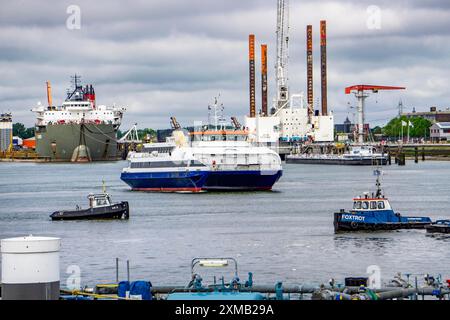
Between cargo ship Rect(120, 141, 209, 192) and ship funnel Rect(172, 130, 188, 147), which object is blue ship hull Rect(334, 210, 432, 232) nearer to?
cargo ship Rect(120, 141, 209, 192)

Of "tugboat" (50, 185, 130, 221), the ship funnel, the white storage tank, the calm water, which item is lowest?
the calm water

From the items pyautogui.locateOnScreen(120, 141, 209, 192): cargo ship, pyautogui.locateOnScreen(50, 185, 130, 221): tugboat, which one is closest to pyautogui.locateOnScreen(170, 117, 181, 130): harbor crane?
pyautogui.locateOnScreen(120, 141, 209, 192): cargo ship

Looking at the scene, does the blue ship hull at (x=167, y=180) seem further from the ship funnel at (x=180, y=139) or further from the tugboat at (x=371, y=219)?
the tugboat at (x=371, y=219)

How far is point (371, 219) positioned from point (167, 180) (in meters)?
44.3

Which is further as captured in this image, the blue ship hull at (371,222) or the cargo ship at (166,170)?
the cargo ship at (166,170)

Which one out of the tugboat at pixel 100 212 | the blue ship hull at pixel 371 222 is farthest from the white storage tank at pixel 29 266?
the tugboat at pixel 100 212

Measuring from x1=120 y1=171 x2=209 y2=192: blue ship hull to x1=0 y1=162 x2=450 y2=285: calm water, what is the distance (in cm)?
163

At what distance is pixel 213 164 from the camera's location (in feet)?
306

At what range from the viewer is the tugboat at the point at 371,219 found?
55.5 metres

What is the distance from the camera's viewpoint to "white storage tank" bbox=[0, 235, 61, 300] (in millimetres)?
14648

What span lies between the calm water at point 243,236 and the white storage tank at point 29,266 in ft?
75.1

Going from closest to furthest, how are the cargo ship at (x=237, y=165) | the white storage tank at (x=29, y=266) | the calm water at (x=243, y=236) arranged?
the white storage tank at (x=29, y=266) < the calm water at (x=243, y=236) < the cargo ship at (x=237, y=165)
